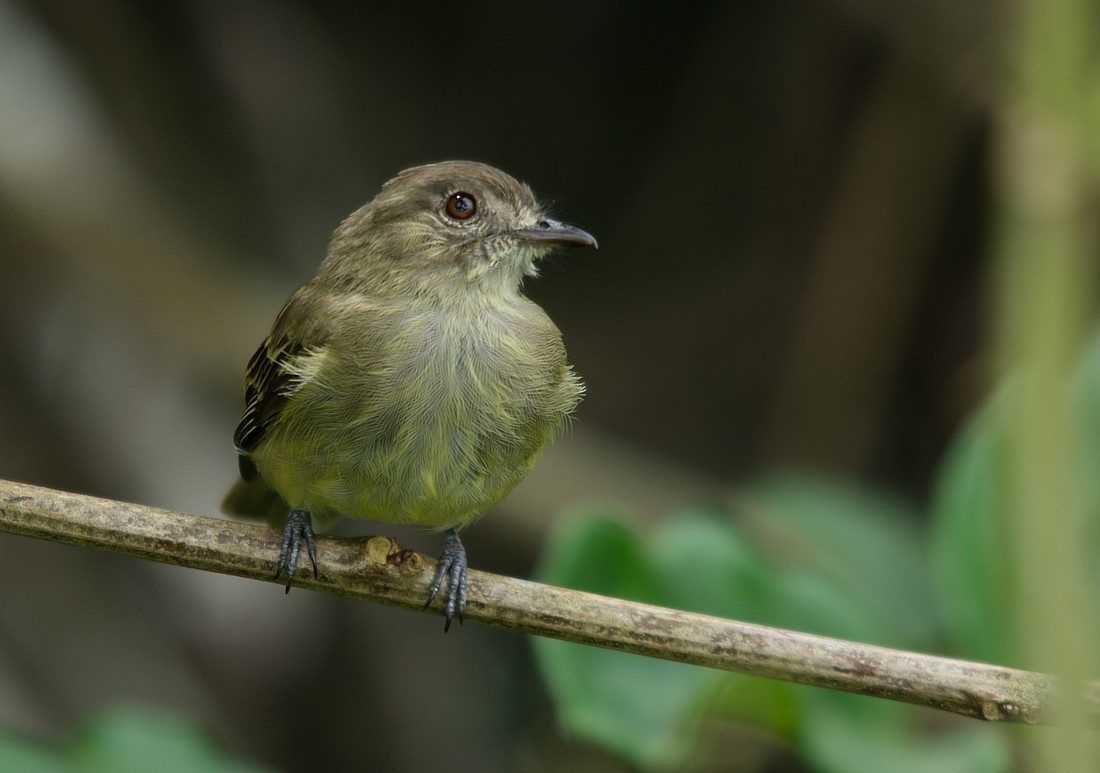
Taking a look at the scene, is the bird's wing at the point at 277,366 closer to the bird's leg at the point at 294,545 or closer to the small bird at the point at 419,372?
Result: the small bird at the point at 419,372

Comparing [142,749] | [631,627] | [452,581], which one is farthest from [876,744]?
[142,749]

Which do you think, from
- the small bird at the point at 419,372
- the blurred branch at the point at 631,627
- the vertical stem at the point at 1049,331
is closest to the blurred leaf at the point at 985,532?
the blurred branch at the point at 631,627

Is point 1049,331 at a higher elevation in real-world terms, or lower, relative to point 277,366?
higher

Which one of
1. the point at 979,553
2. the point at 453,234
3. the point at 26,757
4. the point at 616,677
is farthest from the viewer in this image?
the point at 453,234

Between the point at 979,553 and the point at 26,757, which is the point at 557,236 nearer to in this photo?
the point at 979,553

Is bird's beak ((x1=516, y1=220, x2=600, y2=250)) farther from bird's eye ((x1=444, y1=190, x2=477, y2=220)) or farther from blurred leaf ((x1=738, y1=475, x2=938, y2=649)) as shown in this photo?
blurred leaf ((x1=738, y1=475, x2=938, y2=649))

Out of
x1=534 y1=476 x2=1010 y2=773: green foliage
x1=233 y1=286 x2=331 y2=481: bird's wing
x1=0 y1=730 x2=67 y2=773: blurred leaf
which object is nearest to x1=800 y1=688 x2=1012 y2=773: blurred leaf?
x1=534 y1=476 x2=1010 y2=773: green foliage
